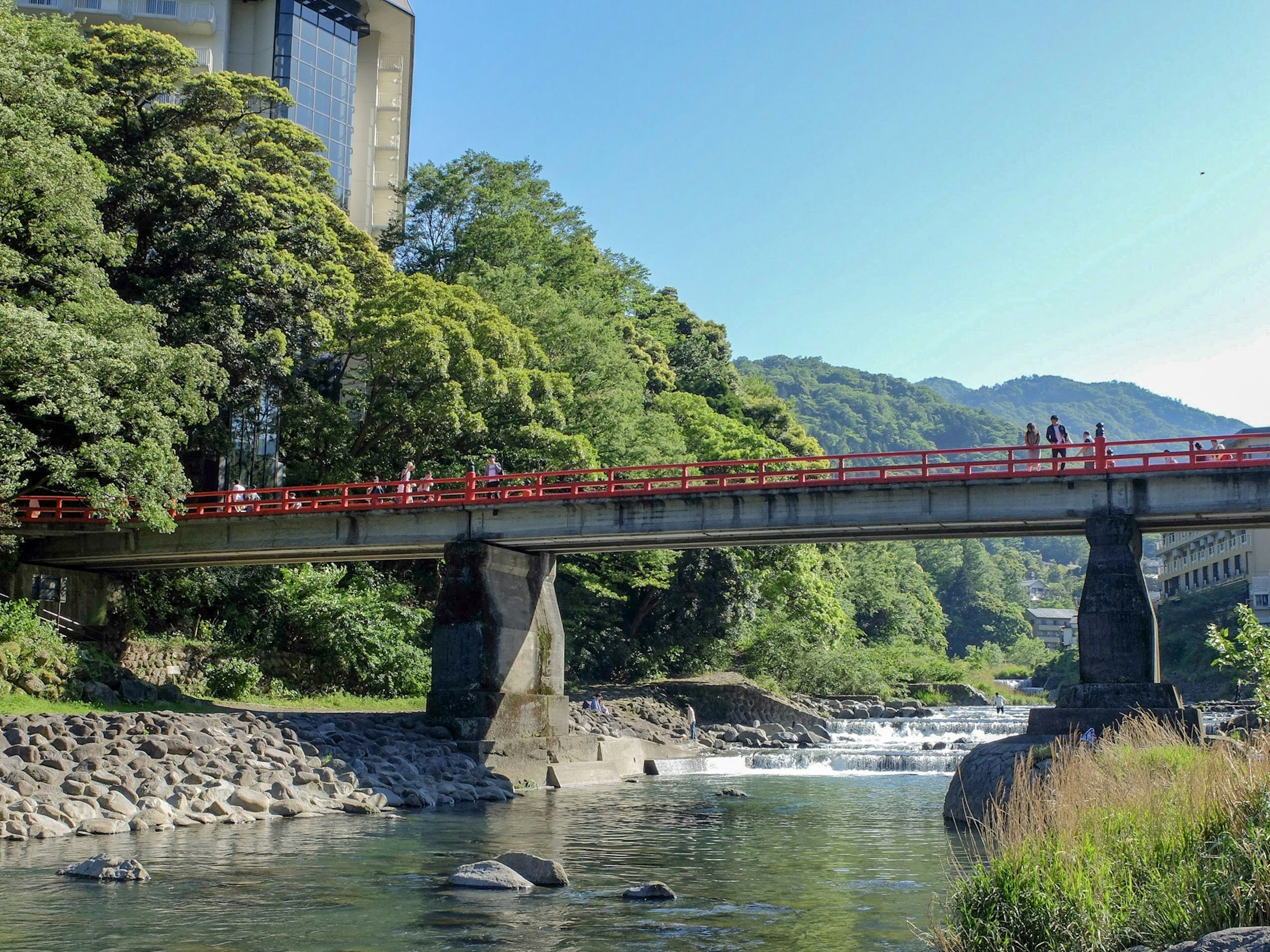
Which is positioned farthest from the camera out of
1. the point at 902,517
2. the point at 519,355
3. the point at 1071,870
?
the point at 519,355

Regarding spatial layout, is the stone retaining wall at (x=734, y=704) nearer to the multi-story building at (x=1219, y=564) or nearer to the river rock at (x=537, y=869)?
the river rock at (x=537, y=869)

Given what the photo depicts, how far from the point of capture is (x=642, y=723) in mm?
43906

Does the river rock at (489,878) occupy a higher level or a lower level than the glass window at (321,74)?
lower

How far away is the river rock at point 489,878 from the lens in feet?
51.1

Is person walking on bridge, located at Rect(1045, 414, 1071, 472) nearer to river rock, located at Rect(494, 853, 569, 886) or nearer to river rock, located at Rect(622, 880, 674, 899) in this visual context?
river rock, located at Rect(622, 880, 674, 899)

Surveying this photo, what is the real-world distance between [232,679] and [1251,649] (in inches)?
1149

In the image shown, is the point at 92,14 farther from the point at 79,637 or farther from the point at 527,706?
the point at 527,706

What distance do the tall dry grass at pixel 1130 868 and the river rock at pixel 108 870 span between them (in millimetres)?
10834

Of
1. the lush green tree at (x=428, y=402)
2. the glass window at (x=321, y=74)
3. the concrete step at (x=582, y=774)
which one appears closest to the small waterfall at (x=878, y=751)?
the concrete step at (x=582, y=774)

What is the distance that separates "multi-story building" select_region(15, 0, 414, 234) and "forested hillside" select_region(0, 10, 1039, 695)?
3834 millimetres

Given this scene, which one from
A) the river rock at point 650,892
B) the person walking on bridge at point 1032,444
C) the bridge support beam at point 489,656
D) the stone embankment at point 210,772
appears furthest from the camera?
the bridge support beam at point 489,656

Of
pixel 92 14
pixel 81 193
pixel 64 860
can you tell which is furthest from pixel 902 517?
pixel 92 14

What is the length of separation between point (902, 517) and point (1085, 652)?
5589 mm

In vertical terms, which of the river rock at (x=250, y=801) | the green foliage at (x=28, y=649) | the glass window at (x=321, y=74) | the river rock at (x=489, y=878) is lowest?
the river rock at (x=250, y=801)
